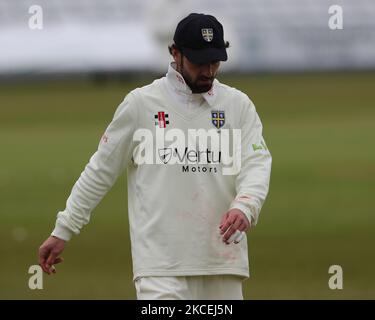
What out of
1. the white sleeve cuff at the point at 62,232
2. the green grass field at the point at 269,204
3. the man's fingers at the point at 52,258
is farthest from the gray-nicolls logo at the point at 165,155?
the green grass field at the point at 269,204

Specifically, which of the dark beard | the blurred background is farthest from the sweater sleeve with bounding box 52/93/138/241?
the blurred background

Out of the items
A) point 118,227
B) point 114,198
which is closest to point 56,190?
point 114,198

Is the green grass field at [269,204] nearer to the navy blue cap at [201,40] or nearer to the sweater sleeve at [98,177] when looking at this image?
the sweater sleeve at [98,177]

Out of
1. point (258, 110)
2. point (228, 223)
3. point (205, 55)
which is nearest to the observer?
point (228, 223)

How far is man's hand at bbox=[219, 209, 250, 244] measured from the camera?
6703 mm

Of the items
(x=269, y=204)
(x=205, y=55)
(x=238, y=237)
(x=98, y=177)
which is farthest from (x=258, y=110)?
(x=238, y=237)

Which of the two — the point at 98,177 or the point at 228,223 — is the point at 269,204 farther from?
the point at 228,223

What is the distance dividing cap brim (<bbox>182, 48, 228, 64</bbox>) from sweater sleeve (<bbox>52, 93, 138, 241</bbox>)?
0.40m

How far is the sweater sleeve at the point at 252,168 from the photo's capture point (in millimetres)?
6859

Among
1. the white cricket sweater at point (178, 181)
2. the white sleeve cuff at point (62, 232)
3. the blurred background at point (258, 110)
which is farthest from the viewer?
the blurred background at point (258, 110)

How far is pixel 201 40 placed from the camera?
686 centimetres

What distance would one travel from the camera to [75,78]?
213 feet

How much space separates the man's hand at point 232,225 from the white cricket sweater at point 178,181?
0.47 ft

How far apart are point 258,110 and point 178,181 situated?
100.0ft
